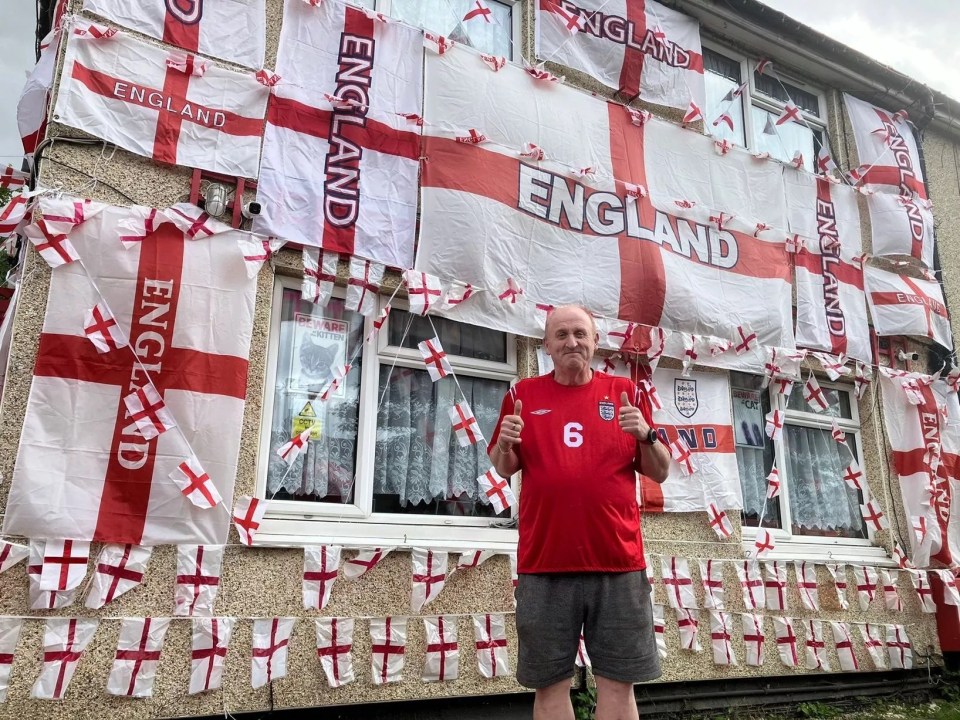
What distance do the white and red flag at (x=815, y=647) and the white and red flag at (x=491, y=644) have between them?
243 cm

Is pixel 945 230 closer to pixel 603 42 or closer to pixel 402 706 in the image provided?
pixel 603 42

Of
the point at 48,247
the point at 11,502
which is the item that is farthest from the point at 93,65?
the point at 11,502

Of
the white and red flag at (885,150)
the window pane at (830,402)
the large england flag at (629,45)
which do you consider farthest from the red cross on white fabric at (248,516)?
the white and red flag at (885,150)

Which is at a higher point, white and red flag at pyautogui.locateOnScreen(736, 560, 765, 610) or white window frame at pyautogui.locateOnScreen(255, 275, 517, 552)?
white window frame at pyautogui.locateOnScreen(255, 275, 517, 552)

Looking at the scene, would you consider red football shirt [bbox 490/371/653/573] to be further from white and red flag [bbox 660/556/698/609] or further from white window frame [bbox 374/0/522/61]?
white window frame [bbox 374/0/522/61]

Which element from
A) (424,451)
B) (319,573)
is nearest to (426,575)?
(319,573)

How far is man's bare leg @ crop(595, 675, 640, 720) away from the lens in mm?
2357

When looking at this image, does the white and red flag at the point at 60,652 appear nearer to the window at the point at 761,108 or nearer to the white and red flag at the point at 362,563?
the white and red flag at the point at 362,563

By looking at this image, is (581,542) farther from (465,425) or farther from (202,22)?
(202,22)

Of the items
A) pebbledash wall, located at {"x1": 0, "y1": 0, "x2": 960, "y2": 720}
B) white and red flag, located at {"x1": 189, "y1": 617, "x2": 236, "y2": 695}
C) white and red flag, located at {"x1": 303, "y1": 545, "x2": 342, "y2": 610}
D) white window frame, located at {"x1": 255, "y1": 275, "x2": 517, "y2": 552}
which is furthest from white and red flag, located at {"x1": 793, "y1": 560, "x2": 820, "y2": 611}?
white and red flag, located at {"x1": 189, "y1": 617, "x2": 236, "y2": 695}

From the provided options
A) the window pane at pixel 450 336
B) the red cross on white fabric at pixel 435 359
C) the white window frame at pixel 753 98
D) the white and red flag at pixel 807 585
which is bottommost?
the white and red flag at pixel 807 585

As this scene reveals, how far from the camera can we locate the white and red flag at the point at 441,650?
11.9 ft

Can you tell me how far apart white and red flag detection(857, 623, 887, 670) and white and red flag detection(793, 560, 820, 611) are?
0.46 metres

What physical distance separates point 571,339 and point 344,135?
2279 millimetres
